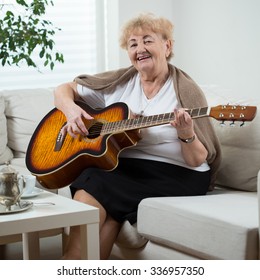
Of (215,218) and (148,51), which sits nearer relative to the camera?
(215,218)

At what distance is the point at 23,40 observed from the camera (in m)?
4.24

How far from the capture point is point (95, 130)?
285cm

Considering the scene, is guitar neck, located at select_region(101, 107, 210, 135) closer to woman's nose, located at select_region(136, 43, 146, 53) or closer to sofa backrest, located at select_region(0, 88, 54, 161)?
woman's nose, located at select_region(136, 43, 146, 53)

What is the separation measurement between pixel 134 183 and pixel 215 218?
550 millimetres

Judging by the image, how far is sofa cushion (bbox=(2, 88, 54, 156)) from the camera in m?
3.71

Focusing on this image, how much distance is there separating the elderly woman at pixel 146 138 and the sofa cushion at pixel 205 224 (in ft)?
0.38

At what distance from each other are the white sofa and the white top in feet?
0.52

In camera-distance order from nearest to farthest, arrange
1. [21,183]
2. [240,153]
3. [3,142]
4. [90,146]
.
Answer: [21,183]
[90,146]
[240,153]
[3,142]

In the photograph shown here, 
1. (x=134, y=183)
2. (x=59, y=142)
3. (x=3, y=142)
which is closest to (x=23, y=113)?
(x=3, y=142)

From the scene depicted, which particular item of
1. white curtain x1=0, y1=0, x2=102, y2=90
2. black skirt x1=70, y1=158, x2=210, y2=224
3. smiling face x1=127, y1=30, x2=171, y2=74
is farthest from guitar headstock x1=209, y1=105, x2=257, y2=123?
white curtain x1=0, y1=0, x2=102, y2=90

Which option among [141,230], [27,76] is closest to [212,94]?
[141,230]

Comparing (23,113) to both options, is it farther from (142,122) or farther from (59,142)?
(142,122)

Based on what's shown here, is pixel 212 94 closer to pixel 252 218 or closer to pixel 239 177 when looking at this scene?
pixel 239 177

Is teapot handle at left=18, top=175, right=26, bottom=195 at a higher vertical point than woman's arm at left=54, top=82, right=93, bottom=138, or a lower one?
lower
